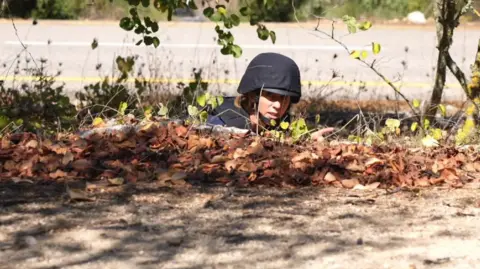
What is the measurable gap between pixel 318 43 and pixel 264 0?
9.35m

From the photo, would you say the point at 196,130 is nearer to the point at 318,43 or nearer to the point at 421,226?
the point at 421,226

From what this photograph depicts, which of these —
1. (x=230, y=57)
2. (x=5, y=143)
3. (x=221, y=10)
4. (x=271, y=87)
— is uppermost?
(x=221, y=10)

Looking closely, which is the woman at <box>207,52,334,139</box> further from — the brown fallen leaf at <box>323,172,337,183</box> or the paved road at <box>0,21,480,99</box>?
the paved road at <box>0,21,480,99</box>

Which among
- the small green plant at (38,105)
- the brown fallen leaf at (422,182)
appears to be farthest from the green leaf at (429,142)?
the small green plant at (38,105)

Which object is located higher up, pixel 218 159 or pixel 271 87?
pixel 271 87

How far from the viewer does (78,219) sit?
3959 millimetres

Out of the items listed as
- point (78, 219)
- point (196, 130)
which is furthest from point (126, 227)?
point (196, 130)

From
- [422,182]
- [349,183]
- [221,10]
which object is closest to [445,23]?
[221,10]

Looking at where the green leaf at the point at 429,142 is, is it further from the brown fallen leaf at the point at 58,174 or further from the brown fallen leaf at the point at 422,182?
the brown fallen leaf at the point at 58,174

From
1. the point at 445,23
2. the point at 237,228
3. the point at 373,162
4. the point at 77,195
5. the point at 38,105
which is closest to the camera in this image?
the point at 237,228

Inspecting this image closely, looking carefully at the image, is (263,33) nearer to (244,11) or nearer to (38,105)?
(244,11)

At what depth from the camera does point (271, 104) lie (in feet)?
19.4

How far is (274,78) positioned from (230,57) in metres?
7.15

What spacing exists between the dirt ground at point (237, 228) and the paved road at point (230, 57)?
4773 mm
